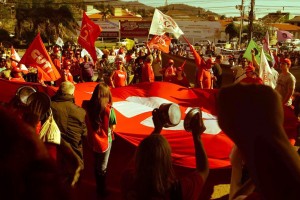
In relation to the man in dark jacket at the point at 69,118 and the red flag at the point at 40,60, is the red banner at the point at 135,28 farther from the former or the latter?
the man in dark jacket at the point at 69,118

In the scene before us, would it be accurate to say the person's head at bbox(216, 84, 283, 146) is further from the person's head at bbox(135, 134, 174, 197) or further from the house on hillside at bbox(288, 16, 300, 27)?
the house on hillside at bbox(288, 16, 300, 27)

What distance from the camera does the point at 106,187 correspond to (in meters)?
5.48

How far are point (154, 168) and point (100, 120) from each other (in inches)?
104

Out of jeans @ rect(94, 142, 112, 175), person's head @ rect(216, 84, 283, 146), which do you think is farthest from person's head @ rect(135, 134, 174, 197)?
jeans @ rect(94, 142, 112, 175)

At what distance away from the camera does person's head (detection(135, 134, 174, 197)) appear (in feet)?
7.30

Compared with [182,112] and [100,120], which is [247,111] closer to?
→ [100,120]

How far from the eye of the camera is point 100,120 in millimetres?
4805

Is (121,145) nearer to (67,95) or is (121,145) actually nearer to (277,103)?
(67,95)

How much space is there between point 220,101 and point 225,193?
14.4ft

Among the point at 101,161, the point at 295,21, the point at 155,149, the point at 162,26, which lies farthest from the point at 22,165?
the point at 295,21

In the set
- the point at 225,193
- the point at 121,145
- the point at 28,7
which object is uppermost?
the point at 28,7

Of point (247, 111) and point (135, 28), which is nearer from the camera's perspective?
point (247, 111)

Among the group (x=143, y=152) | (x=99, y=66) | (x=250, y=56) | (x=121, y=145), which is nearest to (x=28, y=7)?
(x=99, y=66)

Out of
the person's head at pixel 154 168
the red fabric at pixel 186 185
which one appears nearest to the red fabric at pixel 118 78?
the red fabric at pixel 186 185
